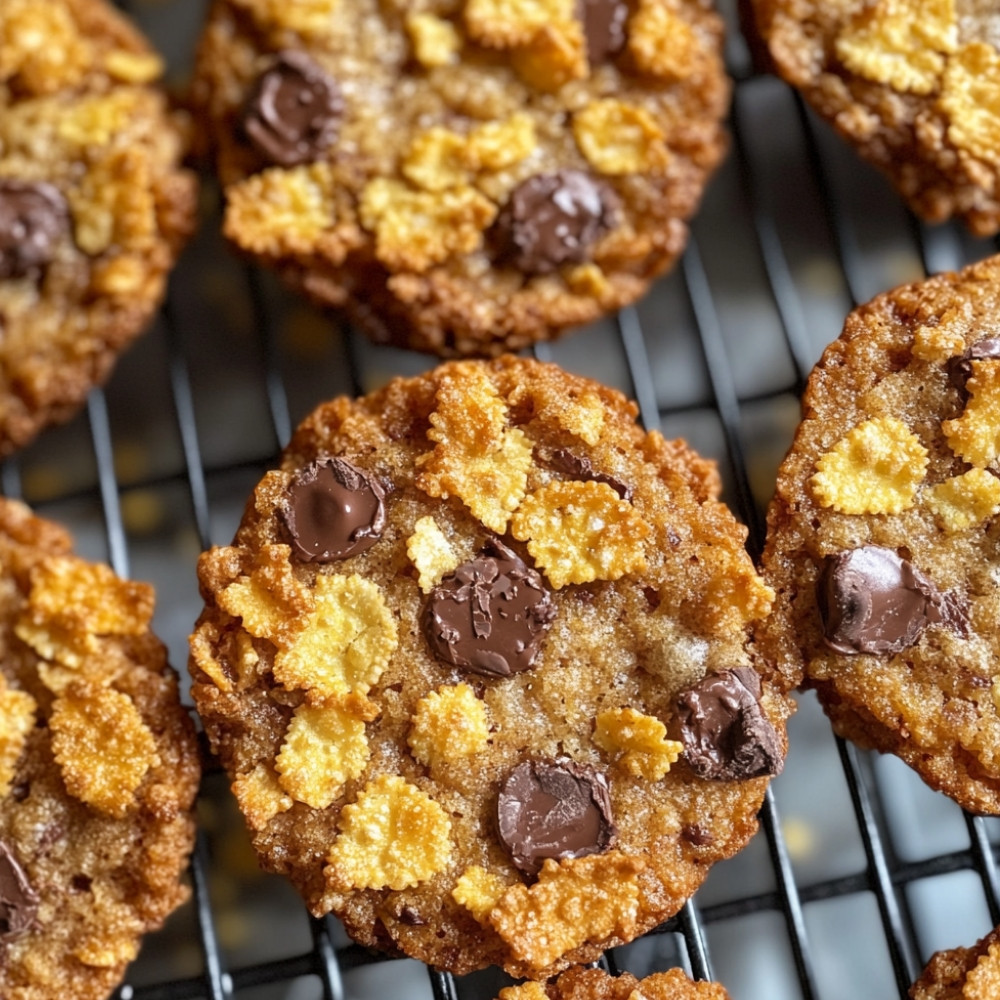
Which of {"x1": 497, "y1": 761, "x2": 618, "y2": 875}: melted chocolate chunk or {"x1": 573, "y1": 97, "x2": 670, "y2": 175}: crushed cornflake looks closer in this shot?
{"x1": 497, "y1": 761, "x2": 618, "y2": 875}: melted chocolate chunk

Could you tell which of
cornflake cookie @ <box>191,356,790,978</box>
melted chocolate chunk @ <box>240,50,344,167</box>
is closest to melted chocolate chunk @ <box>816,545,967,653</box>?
cornflake cookie @ <box>191,356,790,978</box>

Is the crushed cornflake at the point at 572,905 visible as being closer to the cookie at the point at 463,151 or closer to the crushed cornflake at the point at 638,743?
the crushed cornflake at the point at 638,743

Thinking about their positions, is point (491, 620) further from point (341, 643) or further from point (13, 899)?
point (13, 899)

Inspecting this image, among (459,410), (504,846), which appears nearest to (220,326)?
(459,410)

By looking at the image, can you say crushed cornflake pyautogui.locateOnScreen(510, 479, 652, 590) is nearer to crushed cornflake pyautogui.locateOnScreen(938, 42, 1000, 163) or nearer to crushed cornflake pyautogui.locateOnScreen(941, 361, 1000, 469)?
crushed cornflake pyautogui.locateOnScreen(941, 361, 1000, 469)

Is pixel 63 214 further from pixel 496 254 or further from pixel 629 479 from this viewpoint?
pixel 629 479

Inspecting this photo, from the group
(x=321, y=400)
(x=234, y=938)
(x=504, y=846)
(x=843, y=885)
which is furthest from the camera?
(x=321, y=400)
